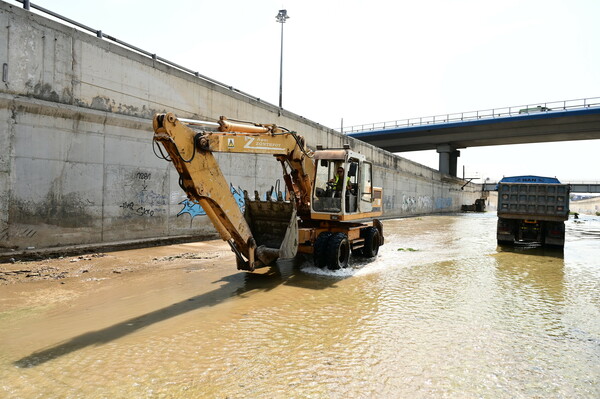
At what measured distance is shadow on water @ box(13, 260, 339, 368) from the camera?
15.0 feet

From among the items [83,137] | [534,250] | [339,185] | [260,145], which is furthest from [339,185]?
[534,250]

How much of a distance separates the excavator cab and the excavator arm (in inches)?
14.4

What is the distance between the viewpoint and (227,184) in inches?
288

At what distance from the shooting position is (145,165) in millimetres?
12906

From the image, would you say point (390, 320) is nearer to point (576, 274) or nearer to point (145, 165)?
point (576, 274)

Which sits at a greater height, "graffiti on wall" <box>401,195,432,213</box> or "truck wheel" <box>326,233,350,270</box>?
"graffiti on wall" <box>401,195,432,213</box>

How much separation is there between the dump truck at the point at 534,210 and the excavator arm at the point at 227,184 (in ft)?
28.0

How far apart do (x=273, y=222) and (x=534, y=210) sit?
408 inches

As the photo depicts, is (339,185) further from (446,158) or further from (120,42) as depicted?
(446,158)

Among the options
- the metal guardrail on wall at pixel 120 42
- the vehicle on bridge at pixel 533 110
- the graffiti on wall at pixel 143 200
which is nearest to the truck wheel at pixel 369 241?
the graffiti on wall at pixel 143 200

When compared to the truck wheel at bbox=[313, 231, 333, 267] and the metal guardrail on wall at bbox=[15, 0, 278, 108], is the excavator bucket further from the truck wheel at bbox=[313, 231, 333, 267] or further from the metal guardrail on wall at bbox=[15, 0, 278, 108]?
the metal guardrail on wall at bbox=[15, 0, 278, 108]

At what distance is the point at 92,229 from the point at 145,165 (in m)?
2.71

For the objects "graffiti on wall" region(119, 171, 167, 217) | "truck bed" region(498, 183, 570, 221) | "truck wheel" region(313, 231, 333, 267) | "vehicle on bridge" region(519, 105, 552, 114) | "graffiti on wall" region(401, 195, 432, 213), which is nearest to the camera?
"truck wheel" region(313, 231, 333, 267)

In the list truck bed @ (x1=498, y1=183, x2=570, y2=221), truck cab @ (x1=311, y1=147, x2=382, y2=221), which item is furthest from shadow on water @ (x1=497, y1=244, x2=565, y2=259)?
truck cab @ (x1=311, y1=147, x2=382, y2=221)
